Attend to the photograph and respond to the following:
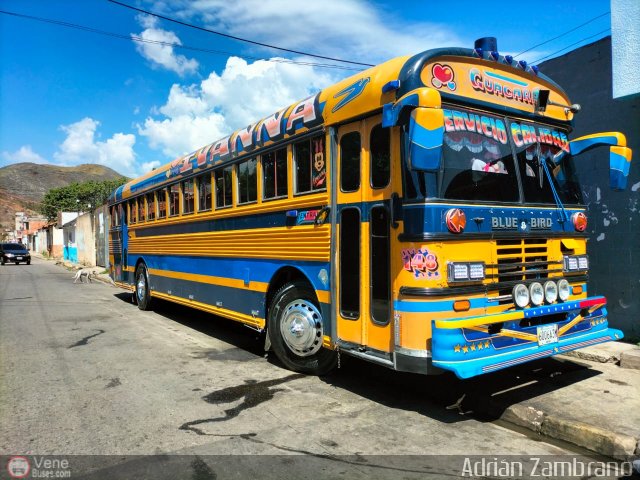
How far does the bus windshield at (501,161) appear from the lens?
14.1ft

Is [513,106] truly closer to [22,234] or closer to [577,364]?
[577,364]

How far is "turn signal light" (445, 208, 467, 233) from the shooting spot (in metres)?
4.09

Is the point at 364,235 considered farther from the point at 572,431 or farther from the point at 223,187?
the point at 223,187

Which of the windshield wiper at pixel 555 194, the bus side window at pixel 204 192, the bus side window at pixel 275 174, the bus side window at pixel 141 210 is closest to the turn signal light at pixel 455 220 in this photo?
the windshield wiper at pixel 555 194

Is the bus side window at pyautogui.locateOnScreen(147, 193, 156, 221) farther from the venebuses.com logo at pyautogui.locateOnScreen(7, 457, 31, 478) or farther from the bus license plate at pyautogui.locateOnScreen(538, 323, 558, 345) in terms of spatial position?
the bus license plate at pyautogui.locateOnScreen(538, 323, 558, 345)

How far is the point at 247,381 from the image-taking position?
18.5ft

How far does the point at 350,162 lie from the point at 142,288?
802 centimetres

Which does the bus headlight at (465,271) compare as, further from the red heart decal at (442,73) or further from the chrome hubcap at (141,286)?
the chrome hubcap at (141,286)

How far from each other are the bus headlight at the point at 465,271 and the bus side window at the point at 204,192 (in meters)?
4.74

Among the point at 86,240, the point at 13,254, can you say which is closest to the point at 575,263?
the point at 86,240

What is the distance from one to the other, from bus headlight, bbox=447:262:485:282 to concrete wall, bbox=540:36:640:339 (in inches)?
139

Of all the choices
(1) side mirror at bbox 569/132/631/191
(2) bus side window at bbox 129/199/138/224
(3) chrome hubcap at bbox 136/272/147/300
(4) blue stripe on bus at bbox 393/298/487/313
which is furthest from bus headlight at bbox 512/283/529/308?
(2) bus side window at bbox 129/199/138/224

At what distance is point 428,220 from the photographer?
13.3 ft

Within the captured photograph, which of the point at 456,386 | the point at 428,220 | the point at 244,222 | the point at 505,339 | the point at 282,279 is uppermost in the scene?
the point at 244,222
